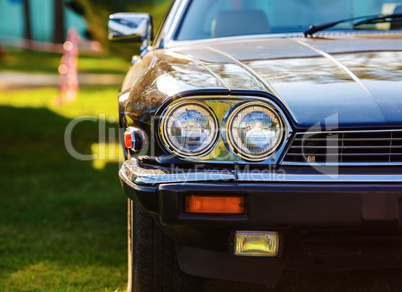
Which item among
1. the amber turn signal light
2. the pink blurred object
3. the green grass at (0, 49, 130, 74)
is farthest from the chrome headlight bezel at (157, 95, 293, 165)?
the green grass at (0, 49, 130, 74)

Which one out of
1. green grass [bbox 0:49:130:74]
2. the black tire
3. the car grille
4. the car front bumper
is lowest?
green grass [bbox 0:49:130:74]

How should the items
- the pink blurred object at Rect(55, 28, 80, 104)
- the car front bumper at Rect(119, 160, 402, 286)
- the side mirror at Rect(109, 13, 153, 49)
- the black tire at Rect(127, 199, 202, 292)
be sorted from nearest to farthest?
1. the car front bumper at Rect(119, 160, 402, 286)
2. the black tire at Rect(127, 199, 202, 292)
3. the side mirror at Rect(109, 13, 153, 49)
4. the pink blurred object at Rect(55, 28, 80, 104)

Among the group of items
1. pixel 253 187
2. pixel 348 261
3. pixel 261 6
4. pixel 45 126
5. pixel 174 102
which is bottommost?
pixel 45 126

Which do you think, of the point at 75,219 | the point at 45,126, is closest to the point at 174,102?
the point at 75,219

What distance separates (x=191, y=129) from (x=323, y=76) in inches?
21.3

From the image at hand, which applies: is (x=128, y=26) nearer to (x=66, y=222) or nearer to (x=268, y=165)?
(x=66, y=222)

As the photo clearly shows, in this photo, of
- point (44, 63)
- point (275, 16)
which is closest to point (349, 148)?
point (275, 16)

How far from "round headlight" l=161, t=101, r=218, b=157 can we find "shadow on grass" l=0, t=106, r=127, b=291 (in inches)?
46.7

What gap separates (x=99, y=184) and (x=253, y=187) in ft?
11.6

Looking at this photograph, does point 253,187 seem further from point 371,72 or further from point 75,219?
point 75,219

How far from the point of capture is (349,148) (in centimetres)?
209

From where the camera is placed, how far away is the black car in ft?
6.61

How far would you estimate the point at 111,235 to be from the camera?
12.9 feet

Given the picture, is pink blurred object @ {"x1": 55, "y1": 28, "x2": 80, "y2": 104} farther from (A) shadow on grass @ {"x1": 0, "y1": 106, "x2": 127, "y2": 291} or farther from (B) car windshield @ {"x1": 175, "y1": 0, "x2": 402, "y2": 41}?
(B) car windshield @ {"x1": 175, "y1": 0, "x2": 402, "y2": 41}
